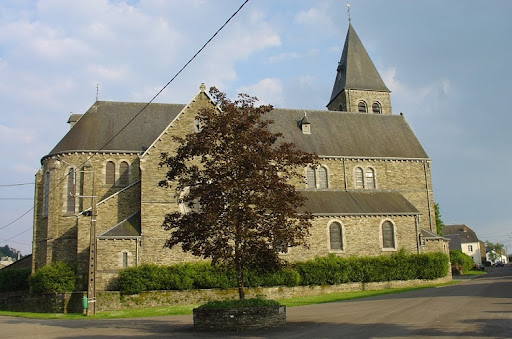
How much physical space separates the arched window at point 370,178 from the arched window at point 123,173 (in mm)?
19796

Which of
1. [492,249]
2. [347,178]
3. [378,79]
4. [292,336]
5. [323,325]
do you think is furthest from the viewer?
[492,249]

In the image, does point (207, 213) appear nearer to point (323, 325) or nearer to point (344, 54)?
point (323, 325)

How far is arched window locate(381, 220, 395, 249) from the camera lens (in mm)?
37250

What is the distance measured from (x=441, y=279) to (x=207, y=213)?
2641cm

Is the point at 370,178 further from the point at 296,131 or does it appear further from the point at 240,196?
the point at 240,196

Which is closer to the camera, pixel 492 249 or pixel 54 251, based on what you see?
pixel 54 251

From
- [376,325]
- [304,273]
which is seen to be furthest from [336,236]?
[376,325]

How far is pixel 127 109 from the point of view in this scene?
41.2 meters

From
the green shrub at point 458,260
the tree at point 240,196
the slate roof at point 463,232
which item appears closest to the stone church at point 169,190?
the tree at point 240,196

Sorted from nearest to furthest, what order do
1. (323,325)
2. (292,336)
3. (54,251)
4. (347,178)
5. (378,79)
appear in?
(292,336)
(323,325)
(54,251)
(347,178)
(378,79)

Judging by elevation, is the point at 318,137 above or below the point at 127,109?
below

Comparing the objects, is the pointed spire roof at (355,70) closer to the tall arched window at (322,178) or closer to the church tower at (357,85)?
the church tower at (357,85)

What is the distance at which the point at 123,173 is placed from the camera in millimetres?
37969

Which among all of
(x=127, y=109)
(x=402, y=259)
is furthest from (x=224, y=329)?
(x=127, y=109)
